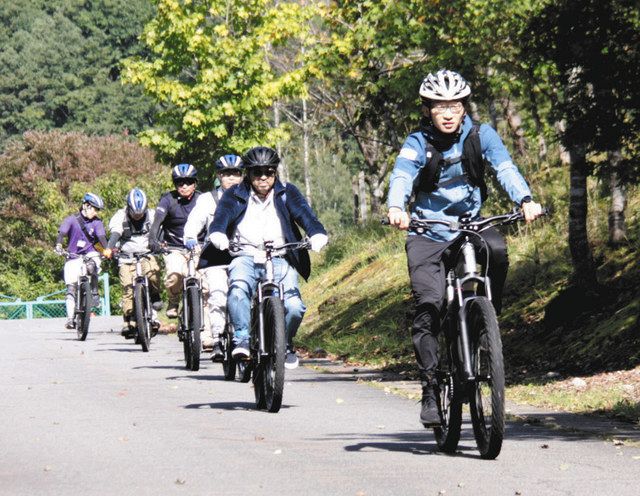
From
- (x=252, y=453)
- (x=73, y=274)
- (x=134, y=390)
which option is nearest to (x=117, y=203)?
(x=73, y=274)

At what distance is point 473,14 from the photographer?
16.9 meters

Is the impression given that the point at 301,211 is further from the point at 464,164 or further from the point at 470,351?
the point at 470,351

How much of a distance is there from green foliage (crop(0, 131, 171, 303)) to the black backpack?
52.2m

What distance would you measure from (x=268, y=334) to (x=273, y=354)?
0.78 feet

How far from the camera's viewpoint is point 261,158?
36.4ft

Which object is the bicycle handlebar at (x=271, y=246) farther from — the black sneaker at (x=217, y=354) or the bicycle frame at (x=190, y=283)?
the bicycle frame at (x=190, y=283)

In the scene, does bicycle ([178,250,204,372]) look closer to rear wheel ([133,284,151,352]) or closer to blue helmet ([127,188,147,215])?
rear wheel ([133,284,151,352])

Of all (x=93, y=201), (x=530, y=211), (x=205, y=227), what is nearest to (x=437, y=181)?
(x=530, y=211)

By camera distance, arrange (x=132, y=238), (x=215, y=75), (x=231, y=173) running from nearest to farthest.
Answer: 1. (x=231, y=173)
2. (x=132, y=238)
3. (x=215, y=75)

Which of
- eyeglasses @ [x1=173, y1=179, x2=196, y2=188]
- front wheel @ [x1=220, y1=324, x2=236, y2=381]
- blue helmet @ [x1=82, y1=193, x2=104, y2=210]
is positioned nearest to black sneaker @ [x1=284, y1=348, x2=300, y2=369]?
front wheel @ [x1=220, y1=324, x2=236, y2=381]

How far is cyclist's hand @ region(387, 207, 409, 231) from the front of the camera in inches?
301

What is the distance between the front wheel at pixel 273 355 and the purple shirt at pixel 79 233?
39.7 feet

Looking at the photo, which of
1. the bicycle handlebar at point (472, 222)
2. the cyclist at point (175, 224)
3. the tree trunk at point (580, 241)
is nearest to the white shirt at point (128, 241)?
the cyclist at point (175, 224)

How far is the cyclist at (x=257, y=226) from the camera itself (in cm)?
1100
